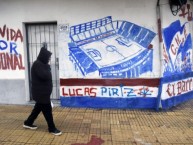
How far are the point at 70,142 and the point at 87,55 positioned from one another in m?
3.12

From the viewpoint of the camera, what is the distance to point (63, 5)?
8.01 metres

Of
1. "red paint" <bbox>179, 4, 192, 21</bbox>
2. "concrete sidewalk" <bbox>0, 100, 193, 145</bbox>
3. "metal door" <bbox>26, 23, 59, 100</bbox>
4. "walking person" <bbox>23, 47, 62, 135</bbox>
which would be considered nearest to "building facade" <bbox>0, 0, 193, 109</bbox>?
"metal door" <bbox>26, 23, 59, 100</bbox>

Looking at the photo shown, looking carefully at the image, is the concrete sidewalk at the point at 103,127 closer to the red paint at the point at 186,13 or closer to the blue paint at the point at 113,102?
the blue paint at the point at 113,102

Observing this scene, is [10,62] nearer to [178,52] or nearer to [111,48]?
[111,48]

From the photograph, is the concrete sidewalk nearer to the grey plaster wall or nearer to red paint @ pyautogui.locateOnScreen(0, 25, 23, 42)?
the grey plaster wall

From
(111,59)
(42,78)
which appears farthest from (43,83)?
(111,59)

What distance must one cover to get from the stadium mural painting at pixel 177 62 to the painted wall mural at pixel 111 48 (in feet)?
1.75

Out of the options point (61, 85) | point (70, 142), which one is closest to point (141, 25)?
point (61, 85)

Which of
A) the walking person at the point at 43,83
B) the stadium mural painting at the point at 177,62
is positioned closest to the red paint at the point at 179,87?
the stadium mural painting at the point at 177,62

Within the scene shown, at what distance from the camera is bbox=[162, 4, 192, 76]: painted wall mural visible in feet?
26.5

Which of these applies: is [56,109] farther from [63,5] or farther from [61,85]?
[63,5]

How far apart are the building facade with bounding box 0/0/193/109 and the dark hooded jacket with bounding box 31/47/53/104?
2.28 metres

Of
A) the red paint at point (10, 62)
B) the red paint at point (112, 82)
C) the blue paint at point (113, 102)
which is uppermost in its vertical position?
the red paint at point (10, 62)

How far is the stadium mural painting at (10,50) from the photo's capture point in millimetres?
8305
